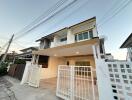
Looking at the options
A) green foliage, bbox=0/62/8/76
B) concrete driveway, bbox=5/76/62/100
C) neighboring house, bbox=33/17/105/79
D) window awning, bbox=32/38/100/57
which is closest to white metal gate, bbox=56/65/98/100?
concrete driveway, bbox=5/76/62/100

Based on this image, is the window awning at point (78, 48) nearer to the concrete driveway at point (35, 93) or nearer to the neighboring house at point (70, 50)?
the neighboring house at point (70, 50)

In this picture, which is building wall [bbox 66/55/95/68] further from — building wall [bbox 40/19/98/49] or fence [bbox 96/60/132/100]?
fence [bbox 96/60/132/100]

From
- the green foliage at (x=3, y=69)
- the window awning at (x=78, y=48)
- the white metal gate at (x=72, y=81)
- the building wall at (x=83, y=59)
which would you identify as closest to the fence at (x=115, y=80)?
the white metal gate at (x=72, y=81)

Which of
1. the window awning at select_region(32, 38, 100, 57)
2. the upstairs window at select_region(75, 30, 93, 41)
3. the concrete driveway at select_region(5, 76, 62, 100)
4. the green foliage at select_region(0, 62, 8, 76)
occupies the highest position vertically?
the upstairs window at select_region(75, 30, 93, 41)

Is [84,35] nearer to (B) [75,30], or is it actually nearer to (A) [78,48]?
(B) [75,30]

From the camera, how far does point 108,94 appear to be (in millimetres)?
2500

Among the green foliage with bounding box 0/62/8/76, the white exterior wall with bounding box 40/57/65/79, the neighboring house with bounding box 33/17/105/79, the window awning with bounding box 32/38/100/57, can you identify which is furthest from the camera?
the green foliage with bounding box 0/62/8/76

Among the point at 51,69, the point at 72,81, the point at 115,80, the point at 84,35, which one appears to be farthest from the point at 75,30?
the point at 115,80

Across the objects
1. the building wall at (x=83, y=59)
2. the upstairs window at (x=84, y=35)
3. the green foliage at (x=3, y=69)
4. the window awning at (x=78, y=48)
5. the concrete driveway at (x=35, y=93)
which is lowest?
the concrete driveway at (x=35, y=93)

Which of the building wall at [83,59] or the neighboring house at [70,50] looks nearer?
the neighboring house at [70,50]

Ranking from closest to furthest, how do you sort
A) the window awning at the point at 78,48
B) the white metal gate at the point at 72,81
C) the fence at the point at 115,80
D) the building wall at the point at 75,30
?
the fence at the point at 115,80 < the white metal gate at the point at 72,81 < the window awning at the point at 78,48 < the building wall at the point at 75,30

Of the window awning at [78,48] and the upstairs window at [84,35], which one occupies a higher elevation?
the upstairs window at [84,35]

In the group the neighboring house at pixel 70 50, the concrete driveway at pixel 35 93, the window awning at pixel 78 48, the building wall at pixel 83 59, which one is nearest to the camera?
the concrete driveway at pixel 35 93

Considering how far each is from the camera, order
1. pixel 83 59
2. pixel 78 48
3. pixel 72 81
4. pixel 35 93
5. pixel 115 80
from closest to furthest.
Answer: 1. pixel 115 80
2. pixel 72 81
3. pixel 35 93
4. pixel 78 48
5. pixel 83 59
